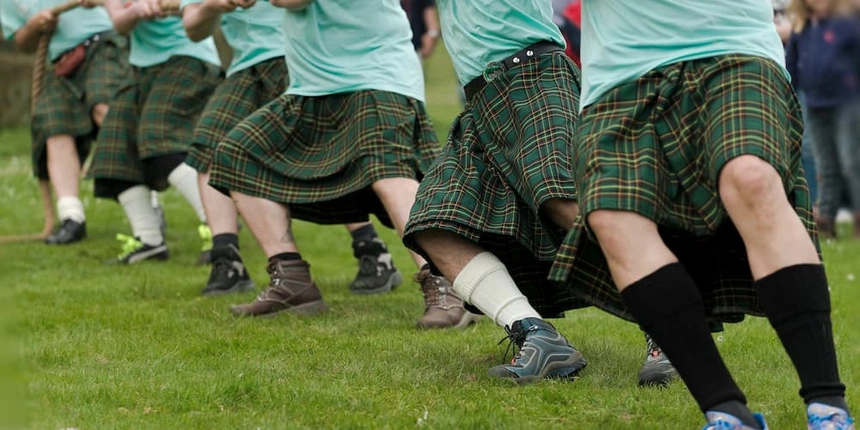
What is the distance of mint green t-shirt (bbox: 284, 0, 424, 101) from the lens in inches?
185

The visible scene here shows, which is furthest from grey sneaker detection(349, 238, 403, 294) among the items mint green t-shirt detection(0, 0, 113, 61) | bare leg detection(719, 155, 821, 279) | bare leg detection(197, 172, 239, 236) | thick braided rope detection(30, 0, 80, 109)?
bare leg detection(719, 155, 821, 279)

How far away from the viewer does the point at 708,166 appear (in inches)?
106

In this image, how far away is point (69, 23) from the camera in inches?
287

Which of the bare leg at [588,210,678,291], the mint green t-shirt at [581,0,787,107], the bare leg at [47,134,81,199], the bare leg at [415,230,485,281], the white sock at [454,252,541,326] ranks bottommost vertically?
the bare leg at [47,134,81,199]

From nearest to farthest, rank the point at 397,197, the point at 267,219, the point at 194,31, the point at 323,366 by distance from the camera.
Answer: the point at 323,366 → the point at 397,197 → the point at 267,219 → the point at 194,31

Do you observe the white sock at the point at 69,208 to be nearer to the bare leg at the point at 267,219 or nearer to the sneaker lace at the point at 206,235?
the sneaker lace at the point at 206,235

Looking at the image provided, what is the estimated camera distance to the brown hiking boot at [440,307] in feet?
15.3

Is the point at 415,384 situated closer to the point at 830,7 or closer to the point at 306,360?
the point at 306,360

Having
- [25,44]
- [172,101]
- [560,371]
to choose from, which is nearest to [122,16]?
[172,101]

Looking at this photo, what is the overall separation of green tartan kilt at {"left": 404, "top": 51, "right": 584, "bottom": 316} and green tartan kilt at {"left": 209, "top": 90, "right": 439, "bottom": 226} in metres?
0.90

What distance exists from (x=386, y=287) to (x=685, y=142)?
3.16 m

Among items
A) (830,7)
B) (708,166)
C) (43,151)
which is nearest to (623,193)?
(708,166)

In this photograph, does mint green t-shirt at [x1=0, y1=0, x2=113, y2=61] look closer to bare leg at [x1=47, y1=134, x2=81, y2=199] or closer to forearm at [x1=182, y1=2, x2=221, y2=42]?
bare leg at [x1=47, y1=134, x2=81, y2=199]

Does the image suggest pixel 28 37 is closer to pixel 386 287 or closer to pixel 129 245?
pixel 129 245
